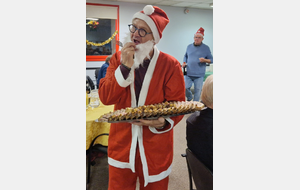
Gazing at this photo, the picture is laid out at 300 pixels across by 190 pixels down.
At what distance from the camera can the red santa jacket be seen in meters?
0.85

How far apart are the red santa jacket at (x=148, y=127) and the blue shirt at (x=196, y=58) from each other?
8.56 ft

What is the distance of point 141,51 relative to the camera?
2.66 ft

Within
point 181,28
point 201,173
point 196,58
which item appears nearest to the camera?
point 201,173

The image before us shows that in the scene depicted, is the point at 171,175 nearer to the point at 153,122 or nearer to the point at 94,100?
the point at 94,100

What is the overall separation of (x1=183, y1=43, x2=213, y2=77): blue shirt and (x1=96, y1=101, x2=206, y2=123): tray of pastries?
2.64 meters

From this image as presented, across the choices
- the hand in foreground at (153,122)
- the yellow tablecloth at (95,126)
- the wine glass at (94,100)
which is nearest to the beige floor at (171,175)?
the yellow tablecloth at (95,126)

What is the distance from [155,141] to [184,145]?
1.82 metres

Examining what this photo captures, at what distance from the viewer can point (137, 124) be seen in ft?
2.65

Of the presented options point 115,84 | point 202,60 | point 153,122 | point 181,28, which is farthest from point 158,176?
point 181,28

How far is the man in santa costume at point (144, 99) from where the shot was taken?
82cm

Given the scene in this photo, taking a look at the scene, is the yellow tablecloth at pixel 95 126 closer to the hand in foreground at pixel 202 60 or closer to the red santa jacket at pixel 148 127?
the red santa jacket at pixel 148 127

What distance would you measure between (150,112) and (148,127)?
0.13 metres
